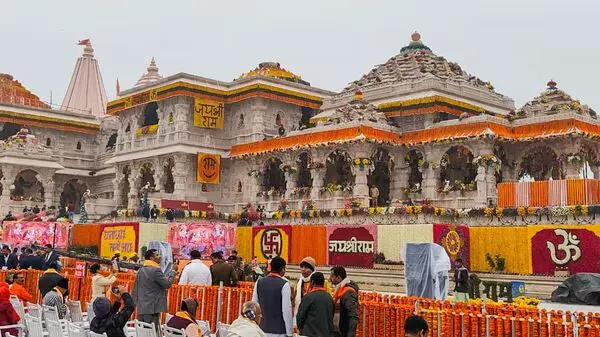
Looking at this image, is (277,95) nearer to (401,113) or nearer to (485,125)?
(401,113)

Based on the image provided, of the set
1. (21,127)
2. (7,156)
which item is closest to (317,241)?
(7,156)

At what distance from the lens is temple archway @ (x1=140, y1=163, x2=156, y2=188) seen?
4535cm

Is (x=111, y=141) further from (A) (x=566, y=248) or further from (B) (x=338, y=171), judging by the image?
(A) (x=566, y=248)

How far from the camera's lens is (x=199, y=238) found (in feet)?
91.2

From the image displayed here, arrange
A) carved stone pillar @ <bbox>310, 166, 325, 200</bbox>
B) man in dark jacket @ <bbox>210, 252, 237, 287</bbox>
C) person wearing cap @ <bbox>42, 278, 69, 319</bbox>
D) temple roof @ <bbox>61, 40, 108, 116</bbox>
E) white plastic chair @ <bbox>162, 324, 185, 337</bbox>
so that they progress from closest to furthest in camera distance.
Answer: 1. white plastic chair @ <bbox>162, 324, 185, 337</bbox>
2. person wearing cap @ <bbox>42, 278, 69, 319</bbox>
3. man in dark jacket @ <bbox>210, 252, 237, 287</bbox>
4. carved stone pillar @ <bbox>310, 166, 325, 200</bbox>
5. temple roof @ <bbox>61, 40, 108, 116</bbox>

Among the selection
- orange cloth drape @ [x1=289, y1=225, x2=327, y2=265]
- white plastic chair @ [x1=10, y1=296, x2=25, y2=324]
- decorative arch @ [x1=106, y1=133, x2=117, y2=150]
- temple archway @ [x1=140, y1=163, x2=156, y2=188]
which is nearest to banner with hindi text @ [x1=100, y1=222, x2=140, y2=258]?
orange cloth drape @ [x1=289, y1=225, x2=327, y2=265]

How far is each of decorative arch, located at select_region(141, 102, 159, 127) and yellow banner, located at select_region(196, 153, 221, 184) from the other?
7.01 metres

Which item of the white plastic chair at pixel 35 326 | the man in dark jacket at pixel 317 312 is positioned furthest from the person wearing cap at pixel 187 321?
the white plastic chair at pixel 35 326

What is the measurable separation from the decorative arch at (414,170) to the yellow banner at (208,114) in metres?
13.7

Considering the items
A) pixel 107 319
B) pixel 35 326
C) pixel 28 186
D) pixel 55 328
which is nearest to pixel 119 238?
pixel 35 326

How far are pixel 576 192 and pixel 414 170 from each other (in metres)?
13.2

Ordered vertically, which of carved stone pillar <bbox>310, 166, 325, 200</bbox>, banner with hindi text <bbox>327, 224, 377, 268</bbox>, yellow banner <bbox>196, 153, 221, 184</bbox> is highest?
yellow banner <bbox>196, 153, 221, 184</bbox>

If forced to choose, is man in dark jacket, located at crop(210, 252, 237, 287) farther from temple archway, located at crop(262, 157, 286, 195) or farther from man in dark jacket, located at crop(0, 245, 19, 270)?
temple archway, located at crop(262, 157, 286, 195)

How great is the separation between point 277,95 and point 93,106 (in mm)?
29450
